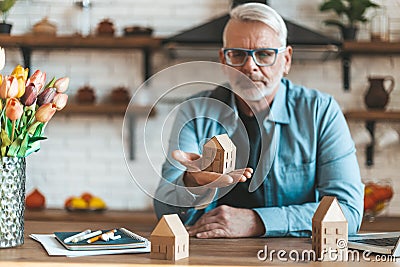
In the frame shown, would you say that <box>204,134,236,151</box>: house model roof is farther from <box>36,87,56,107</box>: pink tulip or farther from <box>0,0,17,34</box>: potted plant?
<box>0,0,17,34</box>: potted plant

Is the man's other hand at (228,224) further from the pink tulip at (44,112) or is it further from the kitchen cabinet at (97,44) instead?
the kitchen cabinet at (97,44)

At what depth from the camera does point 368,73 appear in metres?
4.52

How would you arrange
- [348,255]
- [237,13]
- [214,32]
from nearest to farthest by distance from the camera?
[348,255] → [237,13] → [214,32]

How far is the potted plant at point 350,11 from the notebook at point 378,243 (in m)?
2.41

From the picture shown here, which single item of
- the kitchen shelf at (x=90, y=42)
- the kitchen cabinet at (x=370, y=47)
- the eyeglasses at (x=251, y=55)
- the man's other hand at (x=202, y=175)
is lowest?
the man's other hand at (x=202, y=175)

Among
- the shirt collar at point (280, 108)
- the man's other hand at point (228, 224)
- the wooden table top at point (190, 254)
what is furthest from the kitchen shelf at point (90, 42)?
the man's other hand at point (228, 224)

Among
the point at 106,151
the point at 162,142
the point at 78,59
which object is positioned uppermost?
the point at 78,59

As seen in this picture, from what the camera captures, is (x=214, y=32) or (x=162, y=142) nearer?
(x=162, y=142)

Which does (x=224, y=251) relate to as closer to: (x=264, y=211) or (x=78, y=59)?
(x=264, y=211)

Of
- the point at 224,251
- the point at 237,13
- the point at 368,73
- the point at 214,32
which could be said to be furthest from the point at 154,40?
the point at 224,251

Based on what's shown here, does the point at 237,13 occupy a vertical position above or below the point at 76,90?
above

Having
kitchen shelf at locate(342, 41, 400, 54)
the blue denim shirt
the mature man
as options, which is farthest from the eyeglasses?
kitchen shelf at locate(342, 41, 400, 54)

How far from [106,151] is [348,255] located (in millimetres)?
2983

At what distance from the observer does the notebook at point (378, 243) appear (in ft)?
5.88
